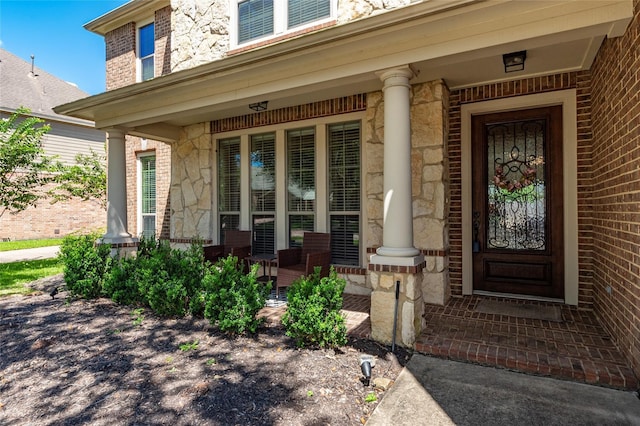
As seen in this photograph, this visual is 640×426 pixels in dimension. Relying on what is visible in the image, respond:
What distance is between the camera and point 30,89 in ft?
46.0

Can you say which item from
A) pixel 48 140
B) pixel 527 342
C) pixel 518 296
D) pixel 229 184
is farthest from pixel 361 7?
pixel 48 140

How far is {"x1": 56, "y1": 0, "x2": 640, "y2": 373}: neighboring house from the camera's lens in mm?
3043

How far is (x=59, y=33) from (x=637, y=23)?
16.0 metres

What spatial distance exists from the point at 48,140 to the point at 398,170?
14586mm

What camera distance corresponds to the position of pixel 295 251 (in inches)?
205

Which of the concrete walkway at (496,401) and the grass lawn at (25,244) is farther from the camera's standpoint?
the grass lawn at (25,244)

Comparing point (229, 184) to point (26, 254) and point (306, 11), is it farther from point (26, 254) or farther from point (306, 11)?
point (26, 254)

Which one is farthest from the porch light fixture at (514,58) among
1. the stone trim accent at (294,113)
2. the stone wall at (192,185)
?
the stone wall at (192,185)

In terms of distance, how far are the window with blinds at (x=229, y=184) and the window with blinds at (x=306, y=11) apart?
2.21 metres

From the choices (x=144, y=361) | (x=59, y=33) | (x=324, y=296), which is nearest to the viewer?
(x=144, y=361)

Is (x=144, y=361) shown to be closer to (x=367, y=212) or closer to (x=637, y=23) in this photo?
(x=367, y=212)

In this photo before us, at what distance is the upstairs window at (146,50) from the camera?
7961mm

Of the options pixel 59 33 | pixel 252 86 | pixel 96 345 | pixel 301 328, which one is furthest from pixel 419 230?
pixel 59 33

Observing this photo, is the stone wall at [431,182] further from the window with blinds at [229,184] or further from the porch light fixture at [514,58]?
the window with blinds at [229,184]
